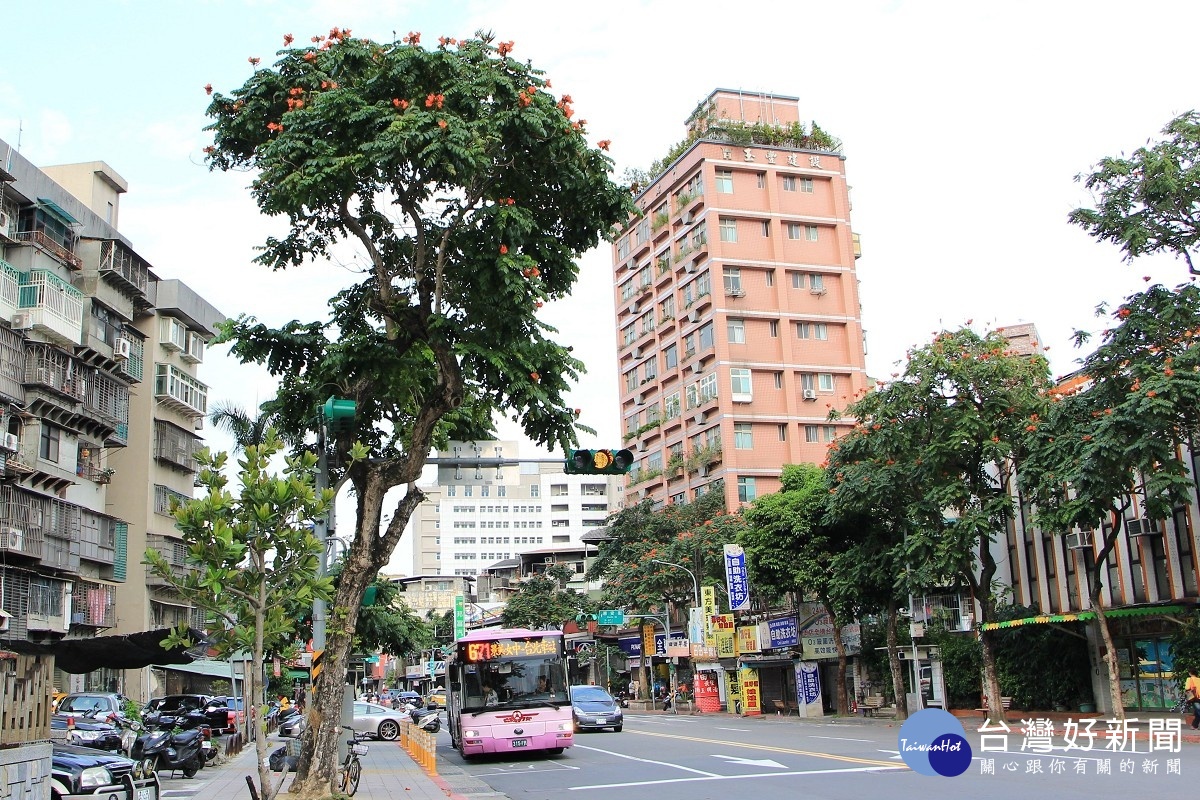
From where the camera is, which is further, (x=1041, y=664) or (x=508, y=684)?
(x=1041, y=664)

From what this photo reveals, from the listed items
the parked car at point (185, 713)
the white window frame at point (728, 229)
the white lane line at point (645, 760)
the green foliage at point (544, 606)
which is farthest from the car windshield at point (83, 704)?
the green foliage at point (544, 606)

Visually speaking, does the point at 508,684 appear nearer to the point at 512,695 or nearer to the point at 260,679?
the point at 512,695

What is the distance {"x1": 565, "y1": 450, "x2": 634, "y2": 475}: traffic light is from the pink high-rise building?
44456mm

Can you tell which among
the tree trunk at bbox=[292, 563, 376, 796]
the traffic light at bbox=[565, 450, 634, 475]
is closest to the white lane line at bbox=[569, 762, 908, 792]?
the tree trunk at bbox=[292, 563, 376, 796]

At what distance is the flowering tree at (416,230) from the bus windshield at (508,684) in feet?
27.6

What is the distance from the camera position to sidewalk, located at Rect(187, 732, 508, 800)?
58.6 ft

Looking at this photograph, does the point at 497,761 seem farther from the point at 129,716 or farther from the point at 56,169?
the point at 56,169

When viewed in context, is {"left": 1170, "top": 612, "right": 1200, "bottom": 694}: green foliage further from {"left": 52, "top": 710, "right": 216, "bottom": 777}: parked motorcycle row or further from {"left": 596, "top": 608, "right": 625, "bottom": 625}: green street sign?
{"left": 596, "top": 608, "right": 625, "bottom": 625}: green street sign

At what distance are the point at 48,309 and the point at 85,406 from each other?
418 cm

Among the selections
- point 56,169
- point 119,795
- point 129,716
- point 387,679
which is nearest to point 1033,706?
point 129,716

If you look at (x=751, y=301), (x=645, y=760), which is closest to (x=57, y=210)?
(x=645, y=760)

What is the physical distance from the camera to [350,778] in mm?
17266

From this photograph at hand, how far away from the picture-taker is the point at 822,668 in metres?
49.1

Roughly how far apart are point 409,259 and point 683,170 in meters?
52.0
